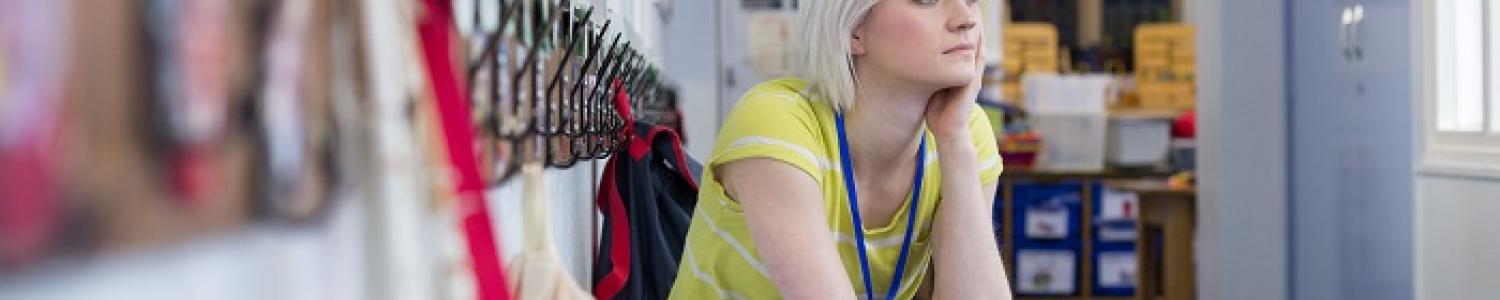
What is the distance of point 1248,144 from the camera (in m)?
5.34

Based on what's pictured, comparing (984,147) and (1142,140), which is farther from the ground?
(984,147)

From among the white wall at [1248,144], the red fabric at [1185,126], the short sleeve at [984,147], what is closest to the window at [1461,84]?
the white wall at [1248,144]

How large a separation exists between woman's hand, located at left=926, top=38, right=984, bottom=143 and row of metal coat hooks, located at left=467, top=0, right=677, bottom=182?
1.08ft

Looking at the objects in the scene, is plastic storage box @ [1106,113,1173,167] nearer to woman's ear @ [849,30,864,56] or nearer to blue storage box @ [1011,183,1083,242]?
blue storage box @ [1011,183,1083,242]

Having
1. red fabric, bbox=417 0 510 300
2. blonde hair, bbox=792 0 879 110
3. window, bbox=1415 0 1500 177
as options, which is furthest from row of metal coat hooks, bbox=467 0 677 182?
window, bbox=1415 0 1500 177

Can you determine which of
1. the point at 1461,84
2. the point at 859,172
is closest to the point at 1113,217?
the point at 1461,84

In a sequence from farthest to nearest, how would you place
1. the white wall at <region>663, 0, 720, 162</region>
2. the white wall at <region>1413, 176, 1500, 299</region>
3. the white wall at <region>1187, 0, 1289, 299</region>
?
the white wall at <region>663, 0, 720, 162</region>, the white wall at <region>1187, 0, 1289, 299</region>, the white wall at <region>1413, 176, 1500, 299</region>

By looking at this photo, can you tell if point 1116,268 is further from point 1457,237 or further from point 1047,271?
point 1457,237

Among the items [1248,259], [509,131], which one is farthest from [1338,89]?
[509,131]

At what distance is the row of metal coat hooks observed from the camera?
1.02 metres

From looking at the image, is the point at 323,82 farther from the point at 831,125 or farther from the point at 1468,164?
the point at 1468,164

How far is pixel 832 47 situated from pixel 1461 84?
245 cm

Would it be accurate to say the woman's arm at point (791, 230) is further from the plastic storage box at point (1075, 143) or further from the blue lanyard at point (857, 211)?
the plastic storage box at point (1075, 143)

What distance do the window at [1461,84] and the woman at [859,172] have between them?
80.7 inches
